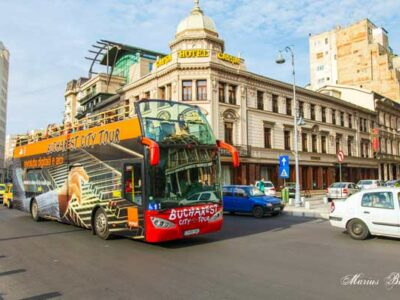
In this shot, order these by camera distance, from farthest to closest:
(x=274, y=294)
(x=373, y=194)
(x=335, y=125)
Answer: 1. (x=335, y=125)
2. (x=373, y=194)
3. (x=274, y=294)

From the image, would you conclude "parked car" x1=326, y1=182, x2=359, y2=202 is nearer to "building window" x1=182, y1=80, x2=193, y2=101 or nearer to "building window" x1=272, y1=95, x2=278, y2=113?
"building window" x1=272, y1=95, x2=278, y2=113

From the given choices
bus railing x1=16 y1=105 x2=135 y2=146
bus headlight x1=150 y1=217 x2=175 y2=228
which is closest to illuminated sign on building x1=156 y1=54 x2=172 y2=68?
bus railing x1=16 y1=105 x2=135 y2=146

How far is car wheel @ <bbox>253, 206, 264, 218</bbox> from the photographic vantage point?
18.2 m

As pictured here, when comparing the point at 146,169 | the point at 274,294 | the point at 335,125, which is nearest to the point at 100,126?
the point at 146,169

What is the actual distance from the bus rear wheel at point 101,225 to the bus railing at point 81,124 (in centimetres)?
274

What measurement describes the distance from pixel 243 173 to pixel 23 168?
66.7ft

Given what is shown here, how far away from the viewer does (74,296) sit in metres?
5.69

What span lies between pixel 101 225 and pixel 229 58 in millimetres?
25397

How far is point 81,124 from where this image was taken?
12.6m

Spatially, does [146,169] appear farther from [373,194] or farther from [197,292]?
[373,194]

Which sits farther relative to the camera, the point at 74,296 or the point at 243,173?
the point at 243,173

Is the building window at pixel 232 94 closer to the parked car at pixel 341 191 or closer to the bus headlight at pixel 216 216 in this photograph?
the parked car at pixel 341 191

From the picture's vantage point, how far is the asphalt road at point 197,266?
5832 mm

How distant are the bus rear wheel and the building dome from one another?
28.7 meters
